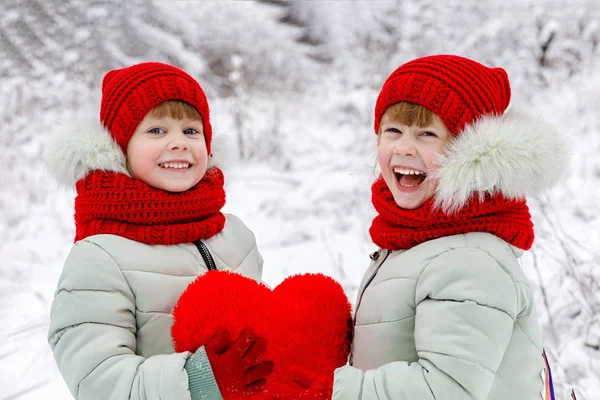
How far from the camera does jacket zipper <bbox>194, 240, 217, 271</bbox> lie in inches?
75.9

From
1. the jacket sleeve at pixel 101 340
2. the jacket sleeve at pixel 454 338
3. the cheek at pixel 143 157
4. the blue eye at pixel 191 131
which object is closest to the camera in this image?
the jacket sleeve at pixel 454 338

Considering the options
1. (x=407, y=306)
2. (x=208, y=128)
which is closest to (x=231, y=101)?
(x=208, y=128)

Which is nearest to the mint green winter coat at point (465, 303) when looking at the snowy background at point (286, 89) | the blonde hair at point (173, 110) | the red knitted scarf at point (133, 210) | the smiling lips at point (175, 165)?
the red knitted scarf at point (133, 210)

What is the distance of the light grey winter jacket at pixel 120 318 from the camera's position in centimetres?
150

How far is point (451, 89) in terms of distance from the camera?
1620mm

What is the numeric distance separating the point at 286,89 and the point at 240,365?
604 centimetres

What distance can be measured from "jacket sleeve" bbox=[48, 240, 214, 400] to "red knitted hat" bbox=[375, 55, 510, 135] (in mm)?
1049

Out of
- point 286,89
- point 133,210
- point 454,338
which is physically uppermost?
point 286,89

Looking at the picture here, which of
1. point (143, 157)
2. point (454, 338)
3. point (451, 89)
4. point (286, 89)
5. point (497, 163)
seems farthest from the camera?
point (286, 89)

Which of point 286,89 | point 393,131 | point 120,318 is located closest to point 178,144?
point 120,318

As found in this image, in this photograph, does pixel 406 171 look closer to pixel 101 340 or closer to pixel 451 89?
pixel 451 89

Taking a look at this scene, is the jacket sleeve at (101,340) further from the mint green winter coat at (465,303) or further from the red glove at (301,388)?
the mint green winter coat at (465,303)

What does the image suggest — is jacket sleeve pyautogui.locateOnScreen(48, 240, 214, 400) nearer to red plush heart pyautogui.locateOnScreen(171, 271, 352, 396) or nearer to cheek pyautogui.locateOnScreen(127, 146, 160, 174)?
red plush heart pyautogui.locateOnScreen(171, 271, 352, 396)

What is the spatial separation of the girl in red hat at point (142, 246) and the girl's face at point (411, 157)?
0.66 metres
